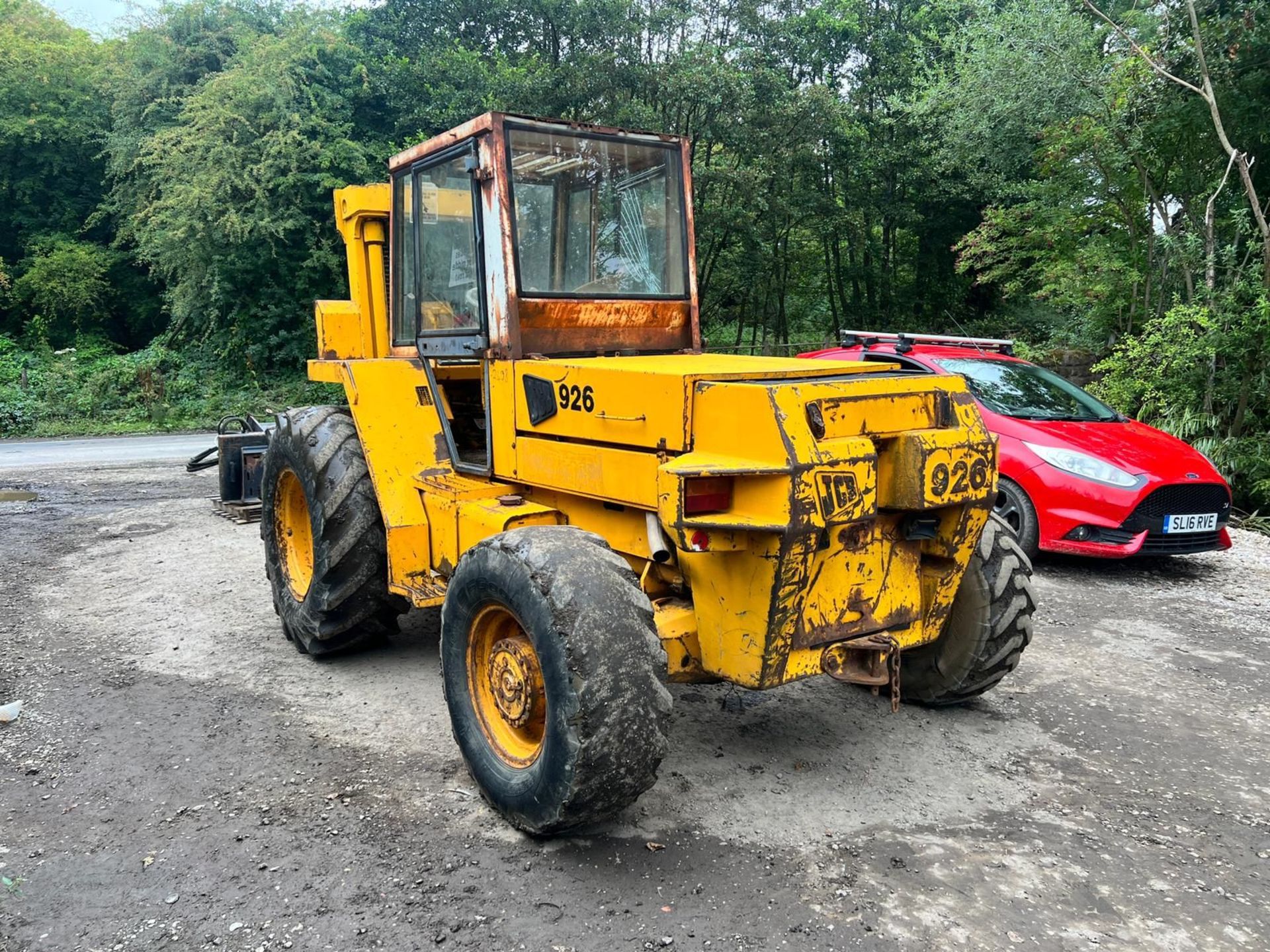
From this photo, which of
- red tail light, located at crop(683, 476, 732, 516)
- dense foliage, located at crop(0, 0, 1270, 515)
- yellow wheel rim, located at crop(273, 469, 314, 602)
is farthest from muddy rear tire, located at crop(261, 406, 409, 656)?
dense foliage, located at crop(0, 0, 1270, 515)

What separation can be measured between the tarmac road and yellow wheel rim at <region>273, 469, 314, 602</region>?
29.7 feet

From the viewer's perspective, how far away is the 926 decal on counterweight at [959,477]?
3.43m

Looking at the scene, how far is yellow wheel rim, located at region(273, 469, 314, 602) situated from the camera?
18.0ft

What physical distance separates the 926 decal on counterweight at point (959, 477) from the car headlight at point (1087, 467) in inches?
152

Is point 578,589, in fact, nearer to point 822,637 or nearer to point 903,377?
point 822,637

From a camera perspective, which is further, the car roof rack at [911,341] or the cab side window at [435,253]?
the car roof rack at [911,341]

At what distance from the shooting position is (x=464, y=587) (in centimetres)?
351

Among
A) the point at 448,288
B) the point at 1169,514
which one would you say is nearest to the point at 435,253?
the point at 448,288

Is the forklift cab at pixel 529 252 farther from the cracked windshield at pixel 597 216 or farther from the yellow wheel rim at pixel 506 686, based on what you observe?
the yellow wheel rim at pixel 506 686

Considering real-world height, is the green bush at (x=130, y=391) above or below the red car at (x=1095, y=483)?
above

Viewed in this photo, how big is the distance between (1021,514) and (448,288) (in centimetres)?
488

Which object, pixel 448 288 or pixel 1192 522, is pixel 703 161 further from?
pixel 448 288

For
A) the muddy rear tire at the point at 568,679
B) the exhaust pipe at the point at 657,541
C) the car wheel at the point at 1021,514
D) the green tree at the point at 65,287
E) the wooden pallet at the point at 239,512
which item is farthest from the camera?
the green tree at the point at 65,287

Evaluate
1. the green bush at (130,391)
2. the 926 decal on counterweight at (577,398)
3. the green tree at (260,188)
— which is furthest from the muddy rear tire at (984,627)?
the green bush at (130,391)
